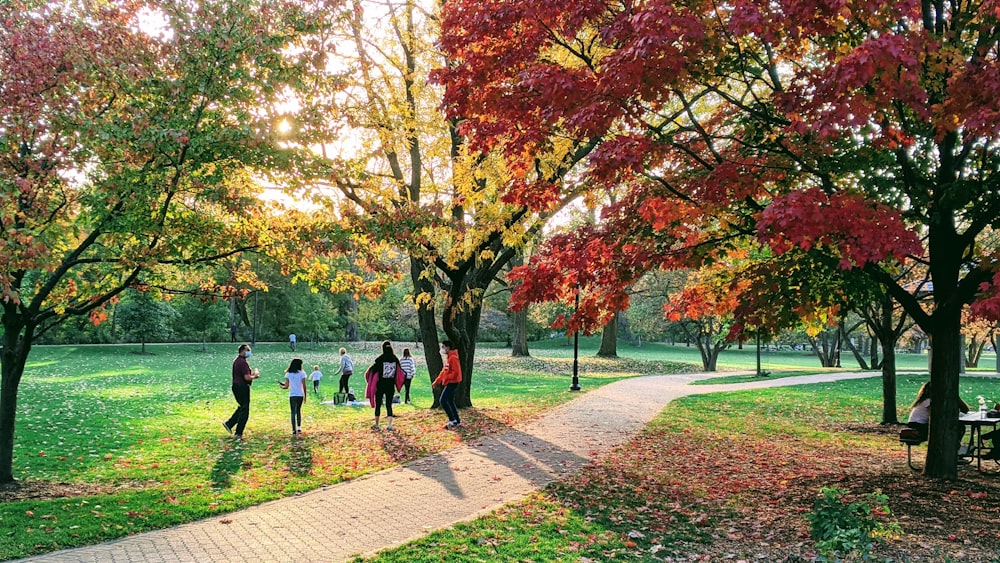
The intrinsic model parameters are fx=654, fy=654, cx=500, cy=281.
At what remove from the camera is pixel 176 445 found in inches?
480

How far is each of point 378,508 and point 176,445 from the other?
253 inches

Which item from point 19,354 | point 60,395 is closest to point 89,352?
point 60,395

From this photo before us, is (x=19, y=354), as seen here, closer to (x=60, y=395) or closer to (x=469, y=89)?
(x=469, y=89)

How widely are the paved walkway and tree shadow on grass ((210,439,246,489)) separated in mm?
1528

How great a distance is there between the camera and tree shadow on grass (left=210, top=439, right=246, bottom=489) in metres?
9.14

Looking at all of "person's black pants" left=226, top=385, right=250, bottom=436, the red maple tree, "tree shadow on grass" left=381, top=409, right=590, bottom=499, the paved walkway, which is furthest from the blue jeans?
the red maple tree

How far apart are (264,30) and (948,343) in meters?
9.59

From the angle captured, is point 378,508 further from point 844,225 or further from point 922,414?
point 922,414

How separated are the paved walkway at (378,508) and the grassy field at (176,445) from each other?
432 millimetres

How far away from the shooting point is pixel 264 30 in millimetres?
8438

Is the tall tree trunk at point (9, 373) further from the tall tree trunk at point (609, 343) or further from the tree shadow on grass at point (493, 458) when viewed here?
the tall tree trunk at point (609, 343)

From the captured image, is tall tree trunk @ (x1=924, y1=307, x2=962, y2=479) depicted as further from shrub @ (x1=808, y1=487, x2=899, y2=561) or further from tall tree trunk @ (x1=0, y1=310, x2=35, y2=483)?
tall tree trunk @ (x1=0, y1=310, x2=35, y2=483)

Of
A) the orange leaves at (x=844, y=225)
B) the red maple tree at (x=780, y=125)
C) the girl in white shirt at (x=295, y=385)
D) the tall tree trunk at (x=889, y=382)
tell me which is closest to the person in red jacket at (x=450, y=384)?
the girl in white shirt at (x=295, y=385)

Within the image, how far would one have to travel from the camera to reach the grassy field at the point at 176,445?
7.39 metres
